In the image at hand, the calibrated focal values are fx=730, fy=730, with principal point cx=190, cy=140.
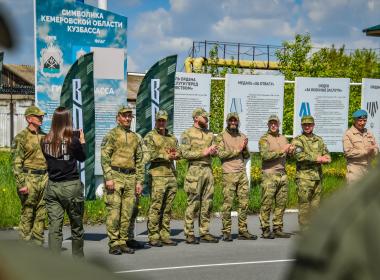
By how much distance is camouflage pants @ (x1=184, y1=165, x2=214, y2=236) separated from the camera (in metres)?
10.3

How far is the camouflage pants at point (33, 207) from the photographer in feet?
29.5

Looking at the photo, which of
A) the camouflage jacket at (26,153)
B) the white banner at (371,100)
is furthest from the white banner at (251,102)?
the camouflage jacket at (26,153)

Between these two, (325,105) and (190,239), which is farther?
(325,105)

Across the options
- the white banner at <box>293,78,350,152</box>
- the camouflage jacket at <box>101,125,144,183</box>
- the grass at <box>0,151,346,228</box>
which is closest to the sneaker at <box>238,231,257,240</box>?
the grass at <box>0,151,346,228</box>

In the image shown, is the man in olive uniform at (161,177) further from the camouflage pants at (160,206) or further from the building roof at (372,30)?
the building roof at (372,30)

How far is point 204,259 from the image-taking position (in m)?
9.01

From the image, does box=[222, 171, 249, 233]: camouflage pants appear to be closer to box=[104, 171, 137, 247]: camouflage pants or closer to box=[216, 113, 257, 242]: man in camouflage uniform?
box=[216, 113, 257, 242]: man in camouflage uniform

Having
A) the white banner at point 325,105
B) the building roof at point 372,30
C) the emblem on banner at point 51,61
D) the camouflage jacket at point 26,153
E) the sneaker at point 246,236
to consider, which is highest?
the building roof at point 372,30

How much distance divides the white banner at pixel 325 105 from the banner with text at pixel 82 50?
11.2 feet

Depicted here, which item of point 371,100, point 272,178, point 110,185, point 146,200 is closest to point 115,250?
point 110,185

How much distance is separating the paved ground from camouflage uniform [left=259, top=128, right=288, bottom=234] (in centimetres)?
42

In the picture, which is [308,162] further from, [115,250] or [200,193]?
[115,250]

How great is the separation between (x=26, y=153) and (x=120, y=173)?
1215 mm

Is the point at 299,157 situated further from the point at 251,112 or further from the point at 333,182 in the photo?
the point at 333,182
